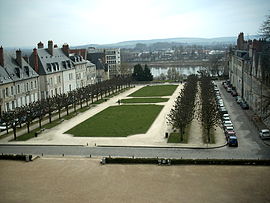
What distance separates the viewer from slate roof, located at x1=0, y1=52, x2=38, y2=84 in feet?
165

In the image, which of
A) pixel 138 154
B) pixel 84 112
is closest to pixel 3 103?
pixel 84 112

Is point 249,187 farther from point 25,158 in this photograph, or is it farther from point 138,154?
point 25,158

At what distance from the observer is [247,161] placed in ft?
85.8

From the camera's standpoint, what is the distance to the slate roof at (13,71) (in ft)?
165

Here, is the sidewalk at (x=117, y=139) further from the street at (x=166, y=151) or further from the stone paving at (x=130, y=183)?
the stone paving at (x=130, y=183)

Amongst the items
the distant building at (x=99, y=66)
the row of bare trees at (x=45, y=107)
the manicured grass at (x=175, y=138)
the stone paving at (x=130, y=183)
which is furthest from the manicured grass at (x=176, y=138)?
the distant building at (x=99, y=66)

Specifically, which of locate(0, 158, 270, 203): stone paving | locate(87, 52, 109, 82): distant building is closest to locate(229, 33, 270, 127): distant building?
locate(0, 158, 270, 203): stone paving

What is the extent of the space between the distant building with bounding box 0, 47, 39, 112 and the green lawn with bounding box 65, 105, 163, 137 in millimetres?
12804

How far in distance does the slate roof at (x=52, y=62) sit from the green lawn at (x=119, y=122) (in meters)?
15.6

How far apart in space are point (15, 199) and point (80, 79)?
57.1 metres

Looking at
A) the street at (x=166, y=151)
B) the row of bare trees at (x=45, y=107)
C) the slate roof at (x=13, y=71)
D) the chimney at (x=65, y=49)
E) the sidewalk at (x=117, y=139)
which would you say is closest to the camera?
the street at (x=166, y=151)

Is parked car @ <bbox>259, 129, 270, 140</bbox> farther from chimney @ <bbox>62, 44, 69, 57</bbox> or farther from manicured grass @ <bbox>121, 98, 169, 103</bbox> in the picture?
chimney @ <bbox>62, 44, 69, 57</bbox>

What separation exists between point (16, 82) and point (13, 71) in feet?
6.72

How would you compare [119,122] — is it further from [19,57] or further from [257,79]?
[19,57]
